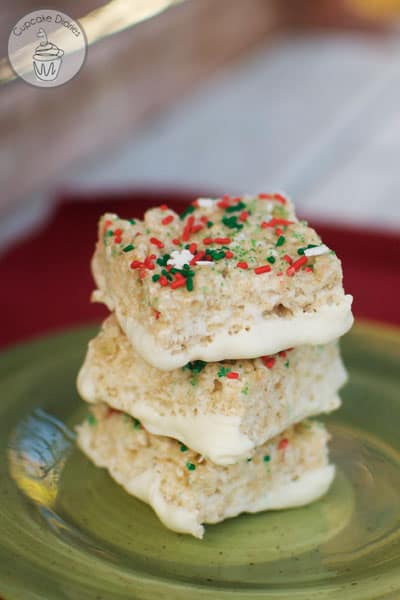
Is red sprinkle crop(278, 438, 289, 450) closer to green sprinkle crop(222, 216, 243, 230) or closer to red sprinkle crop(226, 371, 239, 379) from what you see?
red sprinkle crop(226, 371, 239, 379)

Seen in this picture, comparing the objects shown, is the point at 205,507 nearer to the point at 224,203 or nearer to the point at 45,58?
the point at 224,203

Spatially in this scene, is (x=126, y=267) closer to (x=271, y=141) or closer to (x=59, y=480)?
(x=59, y=480)

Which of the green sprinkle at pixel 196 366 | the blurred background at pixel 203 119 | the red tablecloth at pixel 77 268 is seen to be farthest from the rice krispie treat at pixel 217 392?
the blurred background at pixel 203 119

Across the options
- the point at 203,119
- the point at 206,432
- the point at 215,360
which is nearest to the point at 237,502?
the point at 206,432

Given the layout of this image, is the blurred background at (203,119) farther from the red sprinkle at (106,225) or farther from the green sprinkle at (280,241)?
the green sprinkle at (280,241)

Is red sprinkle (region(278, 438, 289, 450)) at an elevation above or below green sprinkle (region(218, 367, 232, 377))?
below

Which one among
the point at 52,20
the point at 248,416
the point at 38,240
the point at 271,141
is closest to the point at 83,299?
the point at 38,240

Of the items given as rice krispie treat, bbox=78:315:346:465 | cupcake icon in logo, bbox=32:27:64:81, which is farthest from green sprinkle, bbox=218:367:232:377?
cupcake icon in logo, bbox=32:27:64:81
